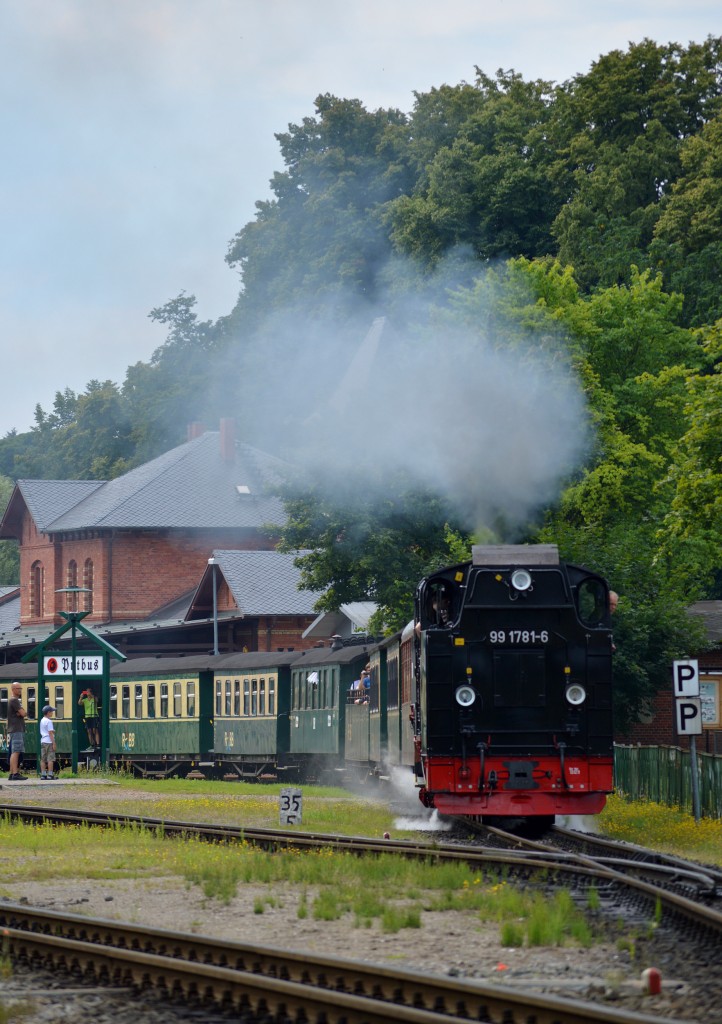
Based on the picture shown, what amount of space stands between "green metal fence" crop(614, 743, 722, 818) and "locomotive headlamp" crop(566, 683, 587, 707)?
4.02 metres

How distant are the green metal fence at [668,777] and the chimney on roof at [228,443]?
4797 centimetres

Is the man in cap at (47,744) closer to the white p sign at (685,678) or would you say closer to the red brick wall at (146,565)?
the white p sign at (685,678)

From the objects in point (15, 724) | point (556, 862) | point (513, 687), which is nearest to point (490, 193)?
point (15, 724)

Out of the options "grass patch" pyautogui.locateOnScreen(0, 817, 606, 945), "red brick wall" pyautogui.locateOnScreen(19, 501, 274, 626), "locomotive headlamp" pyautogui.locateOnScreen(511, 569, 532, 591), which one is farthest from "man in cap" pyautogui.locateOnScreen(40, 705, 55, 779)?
"red brick wall" pyautogui.locateOnScreen(19, 501, 274, 626)

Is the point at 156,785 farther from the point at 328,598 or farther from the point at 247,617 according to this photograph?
the point at 247,617

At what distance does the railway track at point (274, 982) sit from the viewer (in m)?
6.92

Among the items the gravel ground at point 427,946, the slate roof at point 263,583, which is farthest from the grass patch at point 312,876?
the slate roof at point 263,583

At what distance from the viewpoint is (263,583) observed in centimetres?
6197

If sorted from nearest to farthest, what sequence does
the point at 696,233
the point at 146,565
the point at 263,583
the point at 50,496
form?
the point at 696,233 < the point at 263,583 < the point at 146,565 < the point at 50,496

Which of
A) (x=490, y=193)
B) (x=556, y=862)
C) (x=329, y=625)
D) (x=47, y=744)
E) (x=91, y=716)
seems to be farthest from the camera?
(x=329, y=625)

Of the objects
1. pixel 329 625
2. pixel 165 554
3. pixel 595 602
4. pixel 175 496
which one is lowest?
pixel 595 602

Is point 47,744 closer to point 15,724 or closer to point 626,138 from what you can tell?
point 15,724

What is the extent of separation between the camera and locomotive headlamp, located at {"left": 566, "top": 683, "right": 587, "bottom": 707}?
54.9ft

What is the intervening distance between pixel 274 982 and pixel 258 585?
54.2 metres
